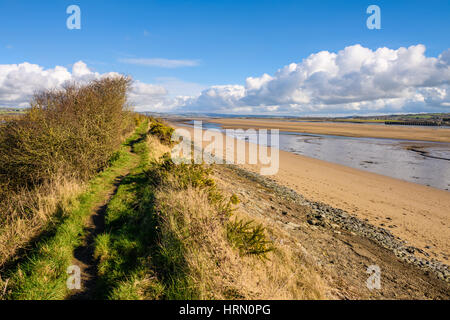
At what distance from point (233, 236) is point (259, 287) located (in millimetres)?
1215

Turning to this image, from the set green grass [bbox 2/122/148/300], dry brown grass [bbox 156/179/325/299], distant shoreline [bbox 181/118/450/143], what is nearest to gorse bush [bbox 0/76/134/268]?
green grass [bbox 2/122/148/300]

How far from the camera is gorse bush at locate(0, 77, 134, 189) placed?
26.5 feet

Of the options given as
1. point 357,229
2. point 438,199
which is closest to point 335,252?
point 357,229

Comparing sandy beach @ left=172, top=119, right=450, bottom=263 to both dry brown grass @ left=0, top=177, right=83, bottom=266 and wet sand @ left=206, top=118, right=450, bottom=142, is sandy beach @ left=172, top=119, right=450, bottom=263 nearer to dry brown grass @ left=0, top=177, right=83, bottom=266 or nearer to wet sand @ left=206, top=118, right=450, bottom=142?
dry brown grass @ left=0, top=177, right=83, bottom=266

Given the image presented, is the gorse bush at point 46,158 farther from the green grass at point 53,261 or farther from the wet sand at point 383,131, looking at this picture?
the wet sand at point 383,131

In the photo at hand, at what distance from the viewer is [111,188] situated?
8.50m

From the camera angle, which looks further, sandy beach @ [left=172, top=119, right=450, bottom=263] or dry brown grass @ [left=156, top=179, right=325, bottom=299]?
sandy beach @ [left=172, top=119, right=450, bottom=263]

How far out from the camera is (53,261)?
4367mm

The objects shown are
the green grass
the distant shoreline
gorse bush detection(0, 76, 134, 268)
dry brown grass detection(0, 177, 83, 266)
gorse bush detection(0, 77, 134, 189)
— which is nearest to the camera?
the green grass

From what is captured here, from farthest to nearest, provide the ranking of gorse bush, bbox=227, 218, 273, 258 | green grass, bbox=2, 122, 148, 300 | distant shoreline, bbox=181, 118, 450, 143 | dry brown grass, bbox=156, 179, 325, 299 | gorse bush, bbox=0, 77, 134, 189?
distant shoreline, bbox=181, 118, 450, 143 < gorse bush, bbox=0, 77, 134, 189 < gorse bush, bbox=227, 218, 273, 258 < green grass, bbox=2, 122, 148, 300 < dry brown grass, bbox=156, 179, 325, 299

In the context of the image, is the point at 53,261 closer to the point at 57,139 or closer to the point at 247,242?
the point at 247,242

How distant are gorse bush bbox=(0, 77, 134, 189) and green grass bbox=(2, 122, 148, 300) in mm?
2657
